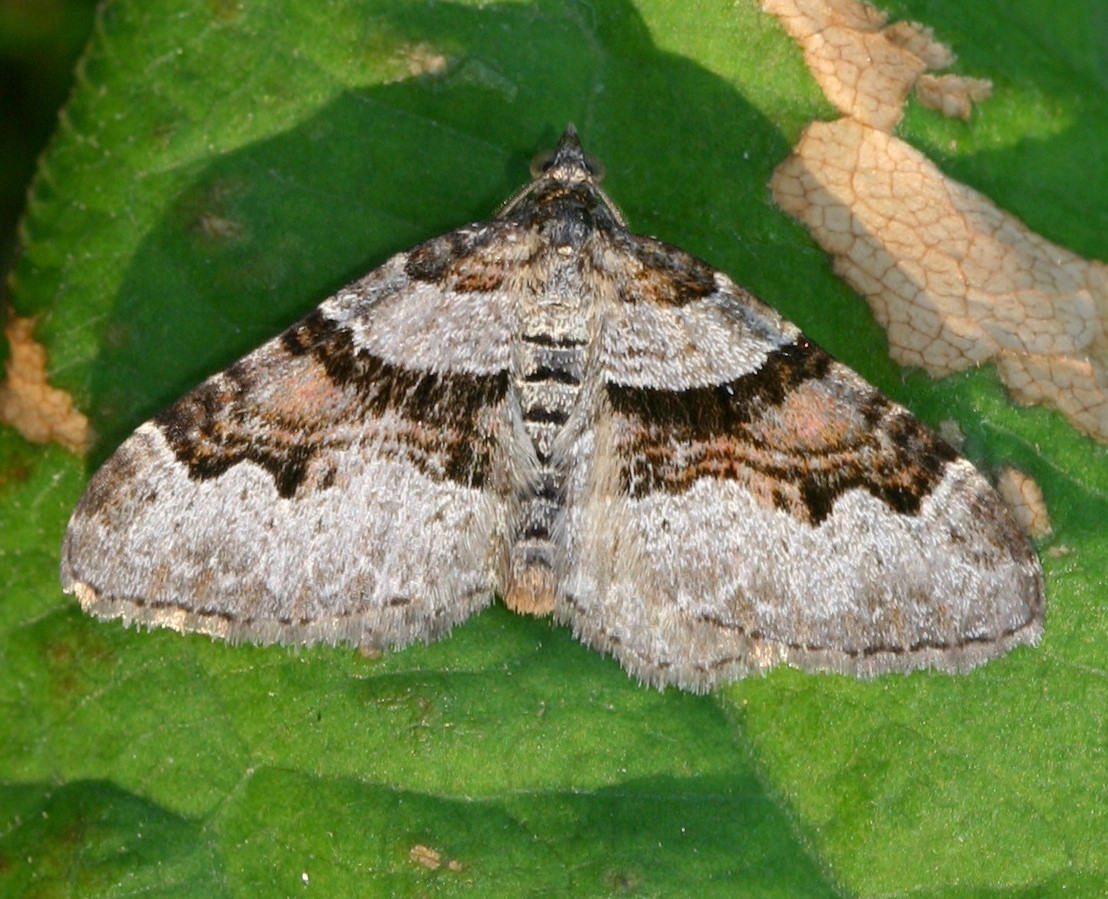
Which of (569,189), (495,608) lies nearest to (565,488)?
(495,608)

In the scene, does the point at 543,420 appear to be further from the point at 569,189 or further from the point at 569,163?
the point at 569,163

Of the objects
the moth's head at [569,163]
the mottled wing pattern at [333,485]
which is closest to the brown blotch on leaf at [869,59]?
the moth's head at [569,163]

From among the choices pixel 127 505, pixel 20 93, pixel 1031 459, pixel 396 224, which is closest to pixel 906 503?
pixel 1031 459

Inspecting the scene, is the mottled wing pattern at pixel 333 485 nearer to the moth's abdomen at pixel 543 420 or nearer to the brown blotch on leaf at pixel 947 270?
the moth's abdomen at pixel 543 420

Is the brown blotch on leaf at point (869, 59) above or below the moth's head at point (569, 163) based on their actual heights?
above

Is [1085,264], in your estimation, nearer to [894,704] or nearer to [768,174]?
[768,174]

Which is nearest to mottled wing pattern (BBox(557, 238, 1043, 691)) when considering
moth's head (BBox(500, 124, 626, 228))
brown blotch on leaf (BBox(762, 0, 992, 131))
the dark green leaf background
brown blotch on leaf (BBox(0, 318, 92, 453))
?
moth's head (BBox(500, 124, 626, 228))

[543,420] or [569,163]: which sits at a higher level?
[569,163]

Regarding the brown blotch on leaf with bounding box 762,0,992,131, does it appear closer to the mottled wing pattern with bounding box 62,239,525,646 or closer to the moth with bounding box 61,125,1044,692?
the moth with bounding box 61,125,1044,692
